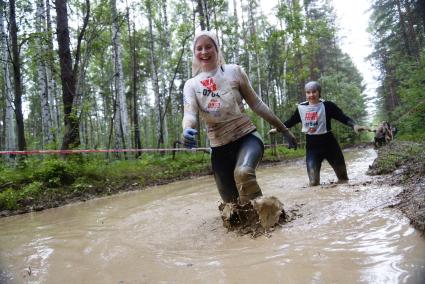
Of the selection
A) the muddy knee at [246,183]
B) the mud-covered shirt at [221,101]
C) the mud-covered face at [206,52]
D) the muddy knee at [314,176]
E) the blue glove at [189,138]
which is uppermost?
the mud-covered face at [206,52]

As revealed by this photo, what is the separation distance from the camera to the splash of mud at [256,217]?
9.81ft

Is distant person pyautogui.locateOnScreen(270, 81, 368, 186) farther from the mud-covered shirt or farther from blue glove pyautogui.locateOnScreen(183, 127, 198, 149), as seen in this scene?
blue glove pyautogui.locateOnScreen(183, 127, 198, 149)

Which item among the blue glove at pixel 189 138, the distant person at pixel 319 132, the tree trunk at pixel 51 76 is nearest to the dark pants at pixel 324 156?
the distant person at pixel 319 132

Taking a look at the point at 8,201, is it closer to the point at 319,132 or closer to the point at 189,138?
the point at 189,138

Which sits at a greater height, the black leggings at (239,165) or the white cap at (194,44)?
the white cap at (194,44)

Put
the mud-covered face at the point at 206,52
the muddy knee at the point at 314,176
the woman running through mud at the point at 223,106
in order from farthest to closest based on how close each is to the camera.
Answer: the muddy knee at the point at 314,176
the mud-covered face at the point at 206,52
the woman running through mud at the point at 223,106

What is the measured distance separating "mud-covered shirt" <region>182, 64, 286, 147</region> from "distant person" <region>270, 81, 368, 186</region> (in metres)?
2.60

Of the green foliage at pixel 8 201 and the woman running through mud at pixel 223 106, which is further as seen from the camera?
the green foliage at pixel 8 201

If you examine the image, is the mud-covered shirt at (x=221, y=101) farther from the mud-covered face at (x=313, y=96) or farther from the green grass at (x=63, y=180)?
the green grass at (x=63, y=180)

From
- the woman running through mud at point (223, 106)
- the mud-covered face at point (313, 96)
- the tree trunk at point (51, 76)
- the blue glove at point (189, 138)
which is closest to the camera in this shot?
the blue glove at point (189, 138)

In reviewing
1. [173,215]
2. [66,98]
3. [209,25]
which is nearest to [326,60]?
[209,25]

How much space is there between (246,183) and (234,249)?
632 millimetres

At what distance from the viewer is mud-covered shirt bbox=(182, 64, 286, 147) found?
10.8 ft

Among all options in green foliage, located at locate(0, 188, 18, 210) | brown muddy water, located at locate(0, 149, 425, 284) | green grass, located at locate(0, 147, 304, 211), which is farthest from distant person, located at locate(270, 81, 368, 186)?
green foliage, located at locate(0, 188, 18, 210)
